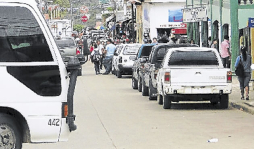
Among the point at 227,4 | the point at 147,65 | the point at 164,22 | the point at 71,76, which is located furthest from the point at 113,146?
the point at 164,22

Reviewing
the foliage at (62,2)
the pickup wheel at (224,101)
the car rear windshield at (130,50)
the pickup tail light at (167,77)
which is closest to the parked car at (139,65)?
the pickup wheel at (224,101)

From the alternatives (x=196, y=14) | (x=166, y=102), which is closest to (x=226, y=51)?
(x=196, y=14)

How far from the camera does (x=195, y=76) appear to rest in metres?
18.6

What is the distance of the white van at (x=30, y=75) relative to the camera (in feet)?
32.0

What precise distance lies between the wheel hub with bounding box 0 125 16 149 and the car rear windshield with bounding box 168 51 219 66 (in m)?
9.77

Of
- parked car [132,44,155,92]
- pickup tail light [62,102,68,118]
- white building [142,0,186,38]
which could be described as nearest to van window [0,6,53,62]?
pickup tail light [62,102,68,118]

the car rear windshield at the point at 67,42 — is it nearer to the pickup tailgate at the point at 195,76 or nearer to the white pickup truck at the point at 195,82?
the white pickup truck at the point at 195,82

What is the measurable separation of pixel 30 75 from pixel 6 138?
2.93 ft

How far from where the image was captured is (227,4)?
33.5 metres

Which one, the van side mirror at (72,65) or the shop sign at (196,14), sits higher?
the shop sign at (196,14)

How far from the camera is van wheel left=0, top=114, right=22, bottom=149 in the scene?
9.82 meters

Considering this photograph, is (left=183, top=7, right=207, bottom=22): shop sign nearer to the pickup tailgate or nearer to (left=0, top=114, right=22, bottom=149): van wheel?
the pickup tailgate

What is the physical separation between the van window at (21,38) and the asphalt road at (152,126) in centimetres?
289

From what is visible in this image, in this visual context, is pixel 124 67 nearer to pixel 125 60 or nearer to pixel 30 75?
pixel 125 60
